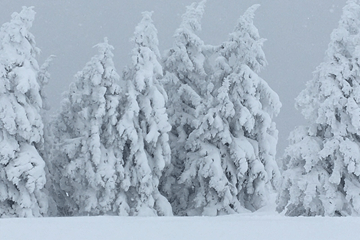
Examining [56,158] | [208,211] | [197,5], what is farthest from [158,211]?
[197,5]

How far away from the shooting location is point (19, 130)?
22.9m

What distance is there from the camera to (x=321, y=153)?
65.2ft

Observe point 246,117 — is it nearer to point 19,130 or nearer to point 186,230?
point 19,130

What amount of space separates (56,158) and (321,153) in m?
13.9

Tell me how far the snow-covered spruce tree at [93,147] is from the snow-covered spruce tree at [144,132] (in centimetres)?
68

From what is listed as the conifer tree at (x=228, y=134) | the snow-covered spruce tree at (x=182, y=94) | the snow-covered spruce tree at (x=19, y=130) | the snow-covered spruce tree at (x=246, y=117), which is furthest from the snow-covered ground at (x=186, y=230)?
the snow-covered spruce tree at (x=182, y=94)

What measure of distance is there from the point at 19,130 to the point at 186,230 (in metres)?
15.0

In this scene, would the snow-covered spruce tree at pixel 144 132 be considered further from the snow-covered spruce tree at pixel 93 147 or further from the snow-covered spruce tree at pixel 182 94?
the snow-covered spruce tree at pixel 182 94

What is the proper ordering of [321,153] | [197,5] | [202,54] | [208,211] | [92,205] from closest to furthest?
[321,153], [92,205], [208,211], [202,54], [197,5]

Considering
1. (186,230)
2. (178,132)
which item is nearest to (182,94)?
(178,132)

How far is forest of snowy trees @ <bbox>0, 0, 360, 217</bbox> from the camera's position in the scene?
20.4 meters

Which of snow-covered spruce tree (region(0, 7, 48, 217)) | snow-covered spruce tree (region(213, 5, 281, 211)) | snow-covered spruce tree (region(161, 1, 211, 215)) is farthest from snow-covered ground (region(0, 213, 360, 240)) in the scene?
snow-covered spruce tree (region(161, 1, 211, 215))

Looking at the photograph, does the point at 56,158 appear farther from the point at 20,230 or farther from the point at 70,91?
the point at 20,230

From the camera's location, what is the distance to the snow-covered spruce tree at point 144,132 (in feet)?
81.6
